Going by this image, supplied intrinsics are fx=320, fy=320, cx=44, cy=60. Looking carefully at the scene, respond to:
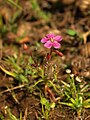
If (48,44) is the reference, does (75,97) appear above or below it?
below

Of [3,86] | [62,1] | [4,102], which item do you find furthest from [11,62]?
[62,1]

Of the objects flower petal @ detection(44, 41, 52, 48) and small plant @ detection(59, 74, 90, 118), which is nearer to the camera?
flower petal @ detection(44, 41, 52, 48)

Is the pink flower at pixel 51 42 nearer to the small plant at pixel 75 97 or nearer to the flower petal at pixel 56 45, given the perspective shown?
the flower petal at pixel 56 45

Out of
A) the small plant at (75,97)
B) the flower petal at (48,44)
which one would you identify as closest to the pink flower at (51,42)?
the flower petal at (48,44)

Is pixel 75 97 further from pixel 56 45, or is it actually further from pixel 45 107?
pixel 56 45

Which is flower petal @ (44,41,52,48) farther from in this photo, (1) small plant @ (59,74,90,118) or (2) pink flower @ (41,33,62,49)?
(1) small plant @ (59,74,90,118)

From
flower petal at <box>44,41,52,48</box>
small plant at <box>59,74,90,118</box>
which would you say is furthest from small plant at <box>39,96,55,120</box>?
flower petal at <box>44,41,52,48</box>

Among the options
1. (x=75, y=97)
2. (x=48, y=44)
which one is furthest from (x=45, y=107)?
(x=48, y=44)

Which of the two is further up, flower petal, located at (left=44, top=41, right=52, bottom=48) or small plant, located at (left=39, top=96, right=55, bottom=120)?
flower petal, located at (left=44, top=41, right=52, bottom=48)
